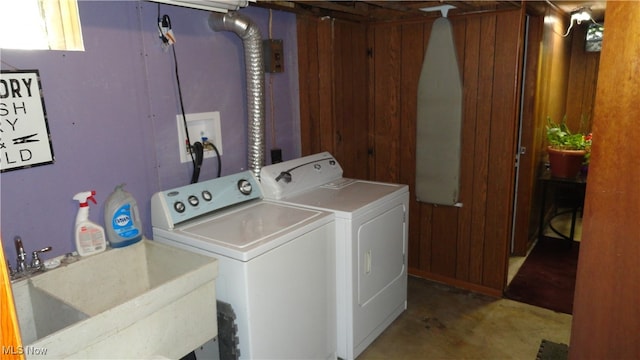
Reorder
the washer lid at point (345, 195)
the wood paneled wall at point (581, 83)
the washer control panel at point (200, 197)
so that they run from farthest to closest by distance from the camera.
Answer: the wood paneled wall at point (581, 83), the washer lid at point (345, 195), the washer control panel at point (200, 197)

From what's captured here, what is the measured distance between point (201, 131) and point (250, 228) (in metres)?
0.67

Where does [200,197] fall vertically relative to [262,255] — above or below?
above

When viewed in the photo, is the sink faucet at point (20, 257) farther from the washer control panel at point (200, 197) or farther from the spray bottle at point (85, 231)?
the washer control panel at point (200, 197)

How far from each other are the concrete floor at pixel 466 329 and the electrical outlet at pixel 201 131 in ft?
4.89

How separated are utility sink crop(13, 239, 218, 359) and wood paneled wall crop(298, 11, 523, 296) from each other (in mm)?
1434

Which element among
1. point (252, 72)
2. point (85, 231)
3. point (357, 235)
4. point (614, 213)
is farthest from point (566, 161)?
point (85, 231)

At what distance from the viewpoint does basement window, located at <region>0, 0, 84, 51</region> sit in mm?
567

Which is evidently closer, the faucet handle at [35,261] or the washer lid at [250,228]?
the faucet handle at [35,261]

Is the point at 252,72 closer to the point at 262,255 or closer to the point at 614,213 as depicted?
the point at 262,255

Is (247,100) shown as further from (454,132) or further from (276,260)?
(454,132)

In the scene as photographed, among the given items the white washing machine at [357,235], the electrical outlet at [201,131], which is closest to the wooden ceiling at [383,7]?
the electrical outlet at [201,131]

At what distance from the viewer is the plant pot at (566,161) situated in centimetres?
398

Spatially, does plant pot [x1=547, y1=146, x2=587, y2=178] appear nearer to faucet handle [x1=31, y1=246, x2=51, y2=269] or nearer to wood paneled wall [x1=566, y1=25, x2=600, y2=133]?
wood paneled wall [x1=566, y1=25, x2=600, y2=133]

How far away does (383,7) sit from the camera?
286 centimetres
